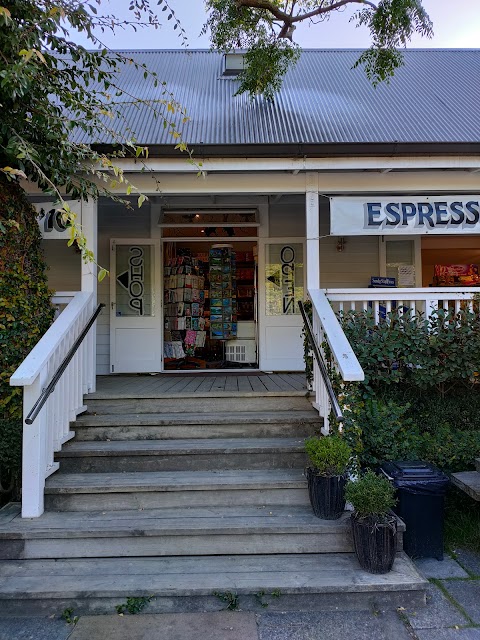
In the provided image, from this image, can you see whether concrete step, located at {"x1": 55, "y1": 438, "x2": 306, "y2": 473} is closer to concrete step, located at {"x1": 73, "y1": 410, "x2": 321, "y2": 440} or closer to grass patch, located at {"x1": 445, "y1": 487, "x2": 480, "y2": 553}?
concrete step, located at {"x1": 73, "y1": 410, "x2": 321, "y2": 440}

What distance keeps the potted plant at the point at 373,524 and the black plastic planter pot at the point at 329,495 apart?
0.18 m

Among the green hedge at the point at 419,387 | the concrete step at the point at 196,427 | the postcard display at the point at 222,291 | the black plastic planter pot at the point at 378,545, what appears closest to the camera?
the black plastic planter pot at the point at 378,545

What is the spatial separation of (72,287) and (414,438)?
201 inches

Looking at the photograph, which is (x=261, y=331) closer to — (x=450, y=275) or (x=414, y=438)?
(x=414, y=438)

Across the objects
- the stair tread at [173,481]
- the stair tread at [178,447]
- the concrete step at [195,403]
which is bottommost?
the stair tread at [173,481]

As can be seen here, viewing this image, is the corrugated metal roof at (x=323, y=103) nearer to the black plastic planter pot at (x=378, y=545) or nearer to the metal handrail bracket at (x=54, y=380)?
the metal handrail bracket at (x=54, y=380)

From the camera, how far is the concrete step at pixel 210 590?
8.26 ft

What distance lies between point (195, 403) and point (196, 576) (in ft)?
5.79

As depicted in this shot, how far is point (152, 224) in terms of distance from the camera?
21.0ft

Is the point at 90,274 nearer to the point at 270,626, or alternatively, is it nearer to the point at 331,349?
the point at 331,349

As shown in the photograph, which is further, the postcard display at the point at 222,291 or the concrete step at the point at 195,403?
the postcard display at the point at 222,291

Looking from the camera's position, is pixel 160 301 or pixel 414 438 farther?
pixel 160 301

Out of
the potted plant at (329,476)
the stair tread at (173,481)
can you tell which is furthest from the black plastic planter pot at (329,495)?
the stair tread at (173,481)

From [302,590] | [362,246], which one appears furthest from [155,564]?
[362,246]
